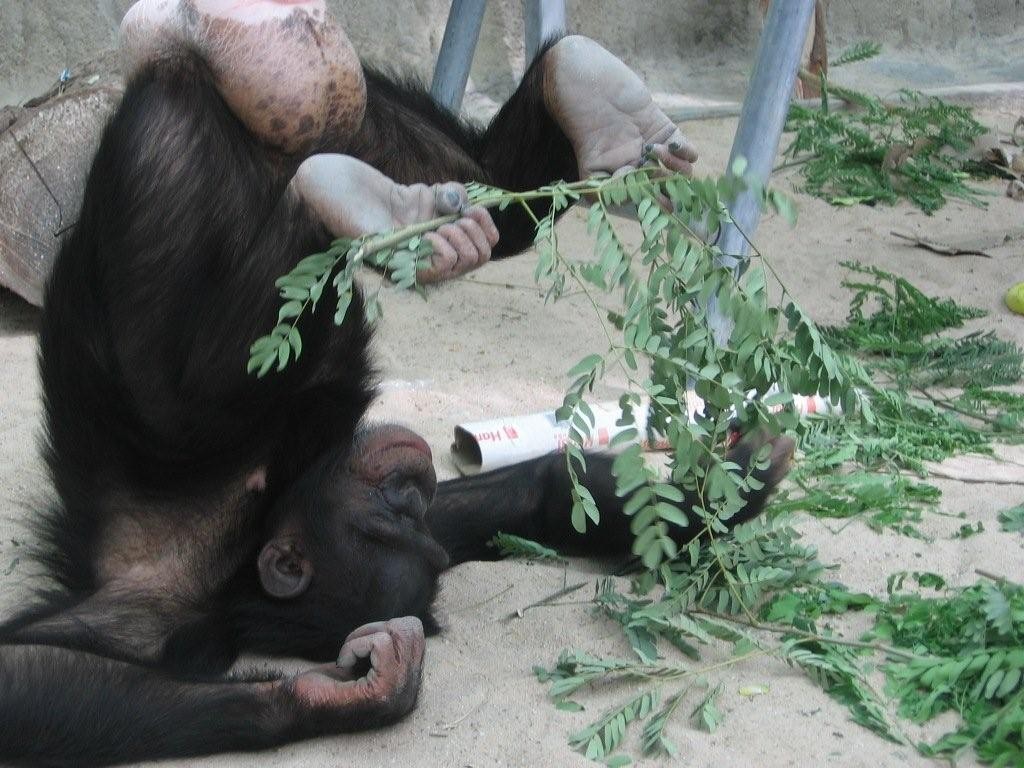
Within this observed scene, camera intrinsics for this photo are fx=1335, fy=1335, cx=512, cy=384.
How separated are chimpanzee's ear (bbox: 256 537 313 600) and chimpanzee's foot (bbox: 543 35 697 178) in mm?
1197

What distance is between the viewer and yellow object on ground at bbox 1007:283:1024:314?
5534mm

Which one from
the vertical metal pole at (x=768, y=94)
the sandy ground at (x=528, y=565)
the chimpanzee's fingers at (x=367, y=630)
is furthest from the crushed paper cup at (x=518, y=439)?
the chimpanzee's fingers at (x=367, y=630)

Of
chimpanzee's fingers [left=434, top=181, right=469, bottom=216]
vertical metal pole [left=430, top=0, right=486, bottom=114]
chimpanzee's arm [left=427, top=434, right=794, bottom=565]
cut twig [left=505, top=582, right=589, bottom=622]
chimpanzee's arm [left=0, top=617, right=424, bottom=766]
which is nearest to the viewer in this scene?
chimpanzee's arm [left=0, top=617, right=424, bottom=766]

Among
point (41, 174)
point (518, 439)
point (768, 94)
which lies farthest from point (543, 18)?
point (41, 174)

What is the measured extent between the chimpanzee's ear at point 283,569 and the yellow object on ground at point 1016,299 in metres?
3.70

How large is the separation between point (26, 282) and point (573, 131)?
2669 mm

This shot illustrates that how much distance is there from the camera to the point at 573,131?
3.44m

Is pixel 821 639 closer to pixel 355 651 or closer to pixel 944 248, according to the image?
pixel 355 651

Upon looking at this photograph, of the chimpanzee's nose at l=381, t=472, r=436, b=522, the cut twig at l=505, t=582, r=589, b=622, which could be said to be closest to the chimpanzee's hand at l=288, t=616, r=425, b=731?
the chimpanzee's nose at l=381, t=472, r=436, b=522

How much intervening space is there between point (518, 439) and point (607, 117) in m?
1.19

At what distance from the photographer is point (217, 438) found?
288 centimetres

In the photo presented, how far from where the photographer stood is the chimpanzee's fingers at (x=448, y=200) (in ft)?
8.82

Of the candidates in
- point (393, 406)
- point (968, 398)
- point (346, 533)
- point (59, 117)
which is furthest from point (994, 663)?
point (59, 117)

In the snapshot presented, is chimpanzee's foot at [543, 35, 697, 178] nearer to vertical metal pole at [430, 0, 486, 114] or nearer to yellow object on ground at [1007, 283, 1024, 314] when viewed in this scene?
vertical metal pole at [430, 0, 486, 114]
